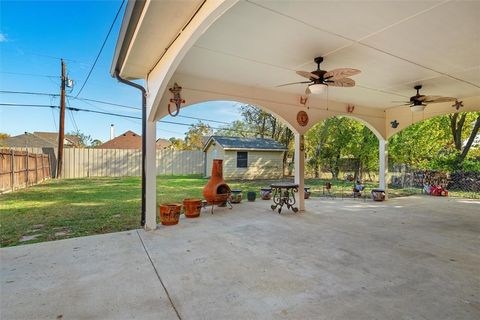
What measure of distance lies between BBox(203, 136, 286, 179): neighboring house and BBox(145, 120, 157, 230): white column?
30.7 ft

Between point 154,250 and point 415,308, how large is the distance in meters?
2.95

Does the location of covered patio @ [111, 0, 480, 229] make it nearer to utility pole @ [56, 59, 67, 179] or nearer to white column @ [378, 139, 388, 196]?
white column @ [378, 139, 388, 196]

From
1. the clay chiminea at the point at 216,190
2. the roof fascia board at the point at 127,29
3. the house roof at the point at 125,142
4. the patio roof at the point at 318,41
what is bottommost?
the clay chiminea at the point at 216,190

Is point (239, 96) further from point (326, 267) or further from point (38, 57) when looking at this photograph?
point (38, 57)

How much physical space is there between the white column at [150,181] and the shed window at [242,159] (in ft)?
33.5

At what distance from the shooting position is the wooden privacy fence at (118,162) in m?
13.1

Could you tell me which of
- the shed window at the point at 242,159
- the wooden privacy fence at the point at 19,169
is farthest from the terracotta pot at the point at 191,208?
the shed window at the point at 242,159

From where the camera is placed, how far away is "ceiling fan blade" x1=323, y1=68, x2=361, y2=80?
11.1 feet

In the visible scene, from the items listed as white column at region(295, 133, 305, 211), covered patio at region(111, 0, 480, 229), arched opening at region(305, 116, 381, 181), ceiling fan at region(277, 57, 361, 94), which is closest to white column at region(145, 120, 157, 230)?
covered patio at region(111, 0, 480, 229)

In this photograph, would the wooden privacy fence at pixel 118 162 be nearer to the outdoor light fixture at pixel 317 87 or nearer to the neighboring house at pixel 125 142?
the outdoor light fixture at pixel 317 87

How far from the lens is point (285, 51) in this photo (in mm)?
3662

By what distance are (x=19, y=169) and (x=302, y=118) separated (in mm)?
9580

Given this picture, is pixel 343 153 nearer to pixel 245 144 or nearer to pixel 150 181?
pixel 245 144

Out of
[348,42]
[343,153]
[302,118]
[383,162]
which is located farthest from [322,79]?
[343,153]
